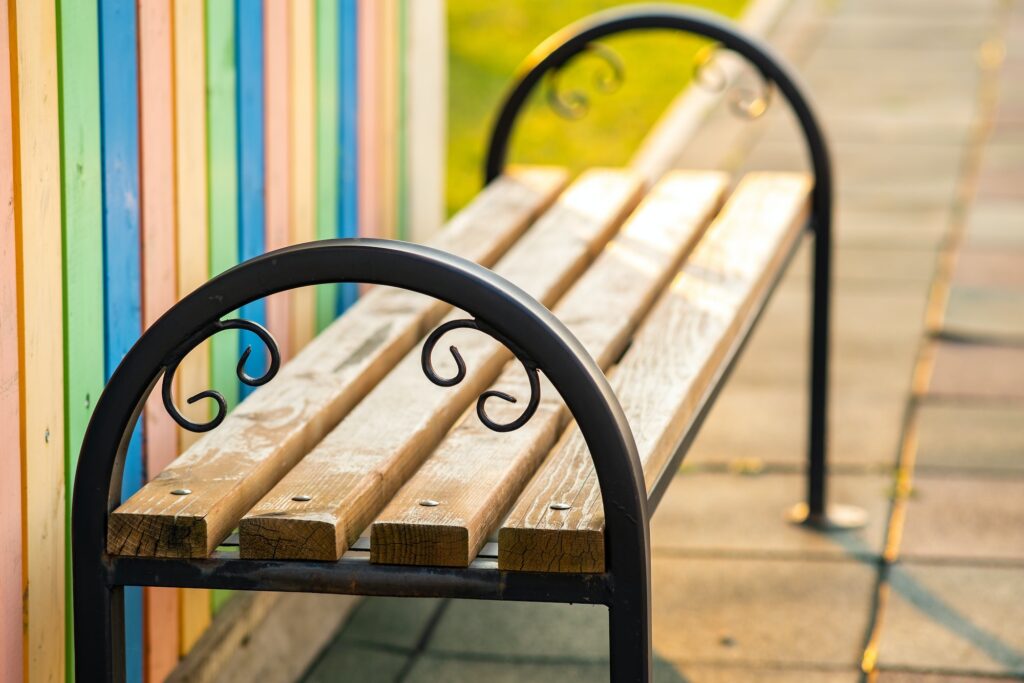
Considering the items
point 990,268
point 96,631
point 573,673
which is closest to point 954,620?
point 573,673

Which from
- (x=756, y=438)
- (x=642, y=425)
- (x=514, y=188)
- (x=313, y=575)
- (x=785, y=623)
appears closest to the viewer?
(x=313, y=575)

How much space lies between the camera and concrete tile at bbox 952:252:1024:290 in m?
5.24

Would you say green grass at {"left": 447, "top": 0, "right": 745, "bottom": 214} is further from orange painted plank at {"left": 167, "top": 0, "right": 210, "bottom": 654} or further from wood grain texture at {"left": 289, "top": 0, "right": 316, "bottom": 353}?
orange painted plank at {"left": 167, "top": 0, "right": 210, "bottom": 654}

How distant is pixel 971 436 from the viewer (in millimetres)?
3932

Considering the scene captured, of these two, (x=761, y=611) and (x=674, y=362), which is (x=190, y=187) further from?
(x=761, y=611)

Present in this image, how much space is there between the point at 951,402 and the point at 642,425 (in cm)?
233

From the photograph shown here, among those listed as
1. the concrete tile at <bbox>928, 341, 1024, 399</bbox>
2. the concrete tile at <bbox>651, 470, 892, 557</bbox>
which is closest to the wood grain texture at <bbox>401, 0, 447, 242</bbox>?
the concrete tile at <bbox>651, 470, 892, 557</bbox>

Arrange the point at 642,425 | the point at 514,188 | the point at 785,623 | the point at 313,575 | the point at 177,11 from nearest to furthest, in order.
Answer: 1. the point at 313,575
2. the point at 642,425
3. the point at 177,11
4. the point at 785,623
5. the point at 514,188

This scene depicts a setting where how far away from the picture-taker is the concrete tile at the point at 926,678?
2.74m

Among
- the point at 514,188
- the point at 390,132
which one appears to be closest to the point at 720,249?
the point at 514,188

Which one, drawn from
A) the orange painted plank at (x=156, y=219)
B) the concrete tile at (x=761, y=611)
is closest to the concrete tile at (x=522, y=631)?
the concrete tile at (x=761, y=611)

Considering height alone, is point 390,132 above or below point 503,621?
above

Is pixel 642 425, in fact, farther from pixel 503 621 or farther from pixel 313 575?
pixel 503 621

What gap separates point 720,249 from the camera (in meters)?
3.04
